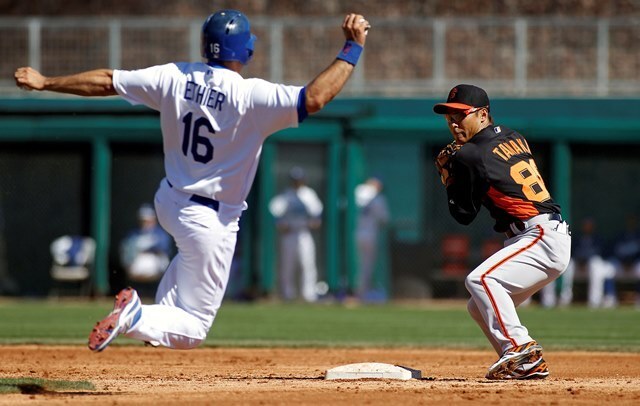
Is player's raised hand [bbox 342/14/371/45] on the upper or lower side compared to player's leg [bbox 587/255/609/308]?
upper

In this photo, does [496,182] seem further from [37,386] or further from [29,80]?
[37,386]

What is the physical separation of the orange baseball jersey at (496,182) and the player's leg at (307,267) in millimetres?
10419

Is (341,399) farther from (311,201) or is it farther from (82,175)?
(82,175)

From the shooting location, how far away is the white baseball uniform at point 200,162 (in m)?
5.33

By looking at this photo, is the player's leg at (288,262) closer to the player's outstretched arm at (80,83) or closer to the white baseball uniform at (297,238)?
the white baseball uniform at (297,238)

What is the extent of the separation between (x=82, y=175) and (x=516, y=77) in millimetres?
7127

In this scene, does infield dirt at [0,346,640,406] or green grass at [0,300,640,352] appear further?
green grass at [0,300,640,352]

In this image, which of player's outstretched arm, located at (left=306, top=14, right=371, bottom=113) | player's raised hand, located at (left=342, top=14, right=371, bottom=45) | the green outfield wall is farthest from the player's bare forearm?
the green outfield wall

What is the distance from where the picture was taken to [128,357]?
8.36 m

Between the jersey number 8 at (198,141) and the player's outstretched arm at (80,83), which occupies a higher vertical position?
the player's outstretched arm at (80,83)

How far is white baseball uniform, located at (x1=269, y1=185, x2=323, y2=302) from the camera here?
55.0 ft

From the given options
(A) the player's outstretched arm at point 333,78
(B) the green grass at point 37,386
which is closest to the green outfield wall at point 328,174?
(B) the green grass at point 37,386

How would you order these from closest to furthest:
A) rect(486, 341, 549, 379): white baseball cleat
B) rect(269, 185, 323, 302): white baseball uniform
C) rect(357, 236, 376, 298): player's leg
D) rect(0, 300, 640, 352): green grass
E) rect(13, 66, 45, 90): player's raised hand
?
rect(13, 66, 45, 90): player's raised hand → rect(486, 341, 549, 379): white baseball cleat → rect(0, 300, 640, 352): green grass → rect(269, 185, 323, 302): white baseball uniform → rect(357, 236, 376, 298): player's leg

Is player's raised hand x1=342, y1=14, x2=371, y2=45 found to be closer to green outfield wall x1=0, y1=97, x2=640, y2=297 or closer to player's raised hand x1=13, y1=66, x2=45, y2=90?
player's raised hand x1=13, y1=66, x2=45, y2=90
